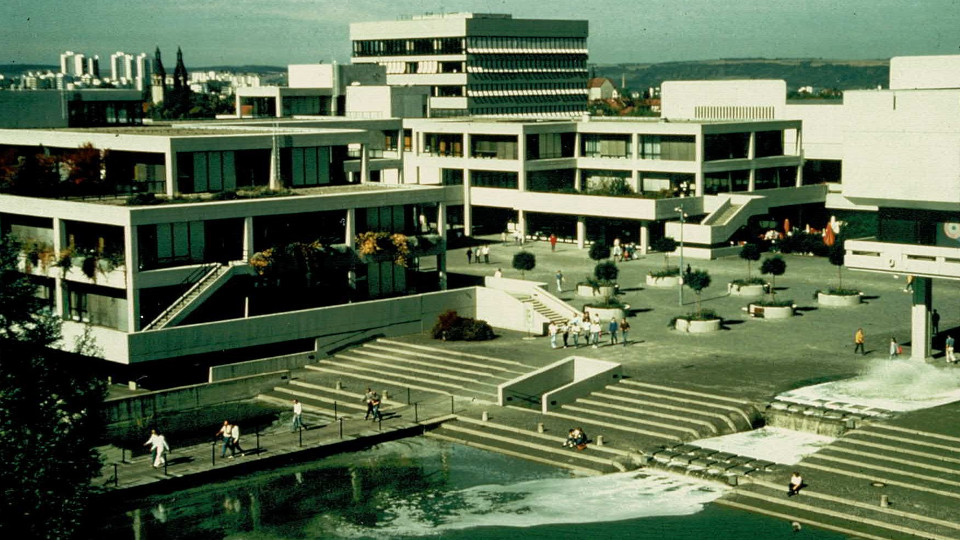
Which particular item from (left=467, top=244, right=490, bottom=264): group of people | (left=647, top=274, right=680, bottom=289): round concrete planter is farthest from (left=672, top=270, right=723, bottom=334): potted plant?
(left=467, top=244, right=490, bottom=264): group of people

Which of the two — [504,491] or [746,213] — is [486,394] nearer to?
[504,491]

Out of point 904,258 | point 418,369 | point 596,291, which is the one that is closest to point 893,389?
point 904,258

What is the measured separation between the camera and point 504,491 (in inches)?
1721

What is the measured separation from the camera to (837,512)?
40.4 m

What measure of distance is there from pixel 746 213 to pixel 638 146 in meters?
10.5

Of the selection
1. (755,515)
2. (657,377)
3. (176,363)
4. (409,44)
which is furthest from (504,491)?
(409,44)

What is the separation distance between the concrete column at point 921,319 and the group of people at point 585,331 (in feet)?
43.5

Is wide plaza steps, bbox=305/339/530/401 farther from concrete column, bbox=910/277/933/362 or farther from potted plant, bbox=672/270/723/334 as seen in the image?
concrete column, bbox=910/277/933/362

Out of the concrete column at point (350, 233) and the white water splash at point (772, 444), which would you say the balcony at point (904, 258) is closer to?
the white water splash at point (772, 444)

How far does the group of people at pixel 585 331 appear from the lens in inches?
2426

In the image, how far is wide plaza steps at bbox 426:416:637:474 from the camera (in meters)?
46.2

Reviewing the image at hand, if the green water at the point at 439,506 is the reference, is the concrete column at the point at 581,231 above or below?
above

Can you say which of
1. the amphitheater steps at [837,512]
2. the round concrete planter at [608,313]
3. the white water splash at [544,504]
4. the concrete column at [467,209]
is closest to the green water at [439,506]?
the white water splash at [544,504]

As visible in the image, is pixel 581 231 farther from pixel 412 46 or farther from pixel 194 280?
pixel 412 46
